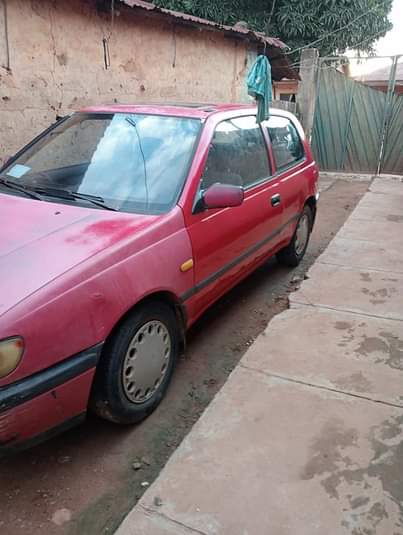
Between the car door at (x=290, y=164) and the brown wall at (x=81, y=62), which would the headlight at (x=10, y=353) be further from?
the brown wall at (x=81, y=62)

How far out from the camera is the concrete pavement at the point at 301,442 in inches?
84.3

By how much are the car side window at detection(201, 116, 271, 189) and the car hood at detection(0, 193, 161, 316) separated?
0.80 m

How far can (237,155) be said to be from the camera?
377 cm

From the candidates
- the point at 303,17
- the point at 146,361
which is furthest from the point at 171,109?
the point at 303,17

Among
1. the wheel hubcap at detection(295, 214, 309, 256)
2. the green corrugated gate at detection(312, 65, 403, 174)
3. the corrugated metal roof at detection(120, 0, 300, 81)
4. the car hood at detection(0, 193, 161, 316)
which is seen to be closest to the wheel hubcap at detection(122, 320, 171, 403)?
the car hood at detection(0, 193, 161, 316)

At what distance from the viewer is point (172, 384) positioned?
127 inches

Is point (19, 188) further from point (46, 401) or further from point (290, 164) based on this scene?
point (290, 164)

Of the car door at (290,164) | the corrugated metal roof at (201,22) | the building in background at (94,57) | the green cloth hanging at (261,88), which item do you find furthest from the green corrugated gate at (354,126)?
the car door at (290,164)

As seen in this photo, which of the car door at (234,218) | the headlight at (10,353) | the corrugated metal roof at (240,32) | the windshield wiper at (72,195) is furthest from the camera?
the corrugated metal roof at (240,32)

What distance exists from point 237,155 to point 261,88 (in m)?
1.65

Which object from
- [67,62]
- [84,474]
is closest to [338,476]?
[84,474]

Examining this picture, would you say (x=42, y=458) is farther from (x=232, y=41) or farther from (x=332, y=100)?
(x=332, y=100)

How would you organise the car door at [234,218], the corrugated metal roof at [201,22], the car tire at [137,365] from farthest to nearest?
the corrugated metal roof at [201,22], the car door at [234,218], the car tire at [137,365]

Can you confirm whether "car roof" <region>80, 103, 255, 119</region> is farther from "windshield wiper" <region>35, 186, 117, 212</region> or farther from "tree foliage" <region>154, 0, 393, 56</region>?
"tree foliage" <region>154, 0, 393, 56</region>
